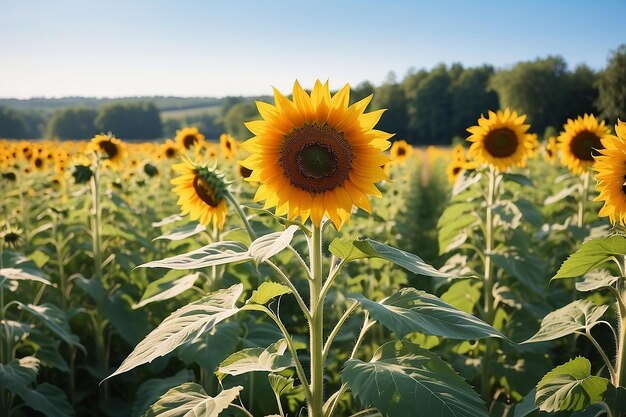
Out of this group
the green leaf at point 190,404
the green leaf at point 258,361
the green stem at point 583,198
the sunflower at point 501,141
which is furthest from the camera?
the green stem at point 583,198

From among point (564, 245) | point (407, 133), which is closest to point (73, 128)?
point (407, 133)

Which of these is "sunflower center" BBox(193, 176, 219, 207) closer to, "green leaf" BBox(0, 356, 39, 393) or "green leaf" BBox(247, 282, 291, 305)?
"green leaf" BBox(247, 282, 291, 305)

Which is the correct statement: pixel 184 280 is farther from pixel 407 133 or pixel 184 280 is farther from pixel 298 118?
pixel 407 133

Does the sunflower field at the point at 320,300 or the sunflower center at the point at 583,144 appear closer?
the sunflower field at the point at 320,300

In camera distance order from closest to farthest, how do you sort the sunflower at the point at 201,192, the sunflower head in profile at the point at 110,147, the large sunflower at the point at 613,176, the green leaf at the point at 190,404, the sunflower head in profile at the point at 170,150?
1. the green leaf at the point at 190,404
2. the large sunflower at the point at 613,176
3. the sunflower at the point at 201,192
4. the sunflower head in profile at the point at 110,147
5. the sunflower head in profile at the point at 170,150

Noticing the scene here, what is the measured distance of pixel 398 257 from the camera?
1.87m

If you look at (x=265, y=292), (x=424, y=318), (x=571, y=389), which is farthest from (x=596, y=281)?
(x=265, y=292)

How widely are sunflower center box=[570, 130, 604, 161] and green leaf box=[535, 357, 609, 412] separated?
3.40 metres

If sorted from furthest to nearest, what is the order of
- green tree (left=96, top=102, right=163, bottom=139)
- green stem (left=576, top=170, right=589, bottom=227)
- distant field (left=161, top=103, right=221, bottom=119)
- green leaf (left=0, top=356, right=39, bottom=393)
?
distant field (left=161, top=103, right=221, bottom=119)
green tree (left=96, top=102, right=163, bottom=139)
green stem (left=576, top=170, right=589, bottom=227)
green leaf (left=0, top=356, right=39, bottom=393)

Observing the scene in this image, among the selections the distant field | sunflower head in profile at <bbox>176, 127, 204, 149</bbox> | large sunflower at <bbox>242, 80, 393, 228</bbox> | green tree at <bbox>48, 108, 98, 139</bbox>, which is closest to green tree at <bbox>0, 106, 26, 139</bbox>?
green tree at <bbox>48, 108, 98, 139</bbox>

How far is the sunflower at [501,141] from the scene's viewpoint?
4574 mm

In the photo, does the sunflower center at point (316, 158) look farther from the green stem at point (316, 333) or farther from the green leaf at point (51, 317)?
the green leaf at point (51, 317)

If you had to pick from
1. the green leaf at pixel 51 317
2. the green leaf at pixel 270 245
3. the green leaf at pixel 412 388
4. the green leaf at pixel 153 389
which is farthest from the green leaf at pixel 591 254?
the green leaf at pixel 51 317

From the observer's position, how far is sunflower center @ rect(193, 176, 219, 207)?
273cm
